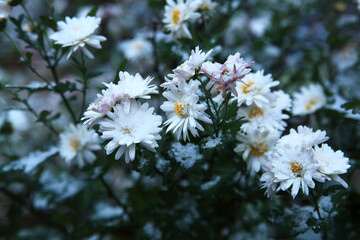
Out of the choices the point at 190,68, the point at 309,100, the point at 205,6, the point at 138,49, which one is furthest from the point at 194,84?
the point at 138,49

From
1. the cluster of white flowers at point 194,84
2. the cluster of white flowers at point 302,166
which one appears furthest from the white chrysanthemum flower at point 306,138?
the cluster of white flowers at point 194,84

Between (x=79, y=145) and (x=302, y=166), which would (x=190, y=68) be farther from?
(x=79, y=145)

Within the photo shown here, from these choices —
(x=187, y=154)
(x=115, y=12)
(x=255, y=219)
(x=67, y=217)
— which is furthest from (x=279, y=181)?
(x=115, y=12)

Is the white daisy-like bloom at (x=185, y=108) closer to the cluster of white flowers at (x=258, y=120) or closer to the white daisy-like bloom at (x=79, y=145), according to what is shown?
the cluster of white flowers at (x=258, y=120)

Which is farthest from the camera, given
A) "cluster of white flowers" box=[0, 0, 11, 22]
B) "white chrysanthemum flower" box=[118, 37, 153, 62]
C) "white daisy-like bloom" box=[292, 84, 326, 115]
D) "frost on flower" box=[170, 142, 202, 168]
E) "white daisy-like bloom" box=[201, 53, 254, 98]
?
"white chrysanthemum flower" box=[118, 37, 153, 62]

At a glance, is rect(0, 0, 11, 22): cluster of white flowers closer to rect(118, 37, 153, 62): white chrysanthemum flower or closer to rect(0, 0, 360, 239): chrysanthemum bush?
rect(0, 0, 360, 239): chrysanthemum bush

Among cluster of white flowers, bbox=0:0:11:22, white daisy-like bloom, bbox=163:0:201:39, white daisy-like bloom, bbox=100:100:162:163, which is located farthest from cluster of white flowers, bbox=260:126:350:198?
cluster of white flowers, bbox=0:0:11:22
